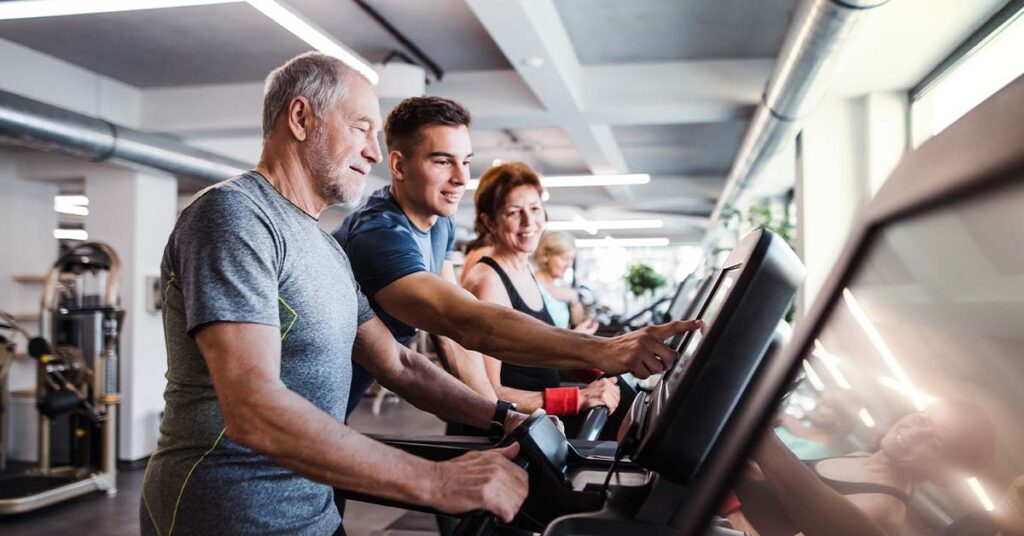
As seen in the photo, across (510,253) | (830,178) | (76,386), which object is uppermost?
(830,178)

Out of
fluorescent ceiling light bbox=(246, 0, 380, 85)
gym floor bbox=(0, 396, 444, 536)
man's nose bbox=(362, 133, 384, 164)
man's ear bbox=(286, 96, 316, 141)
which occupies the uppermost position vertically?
fluorescent ceiling light bbox=(246, 0, 380, 85)

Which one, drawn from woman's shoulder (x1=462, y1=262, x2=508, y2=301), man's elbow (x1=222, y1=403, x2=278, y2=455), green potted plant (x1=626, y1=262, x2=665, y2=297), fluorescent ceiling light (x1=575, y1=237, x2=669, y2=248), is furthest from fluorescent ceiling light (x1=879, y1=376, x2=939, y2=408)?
fluorescent ceiling light (x1=575, y1=237, x2=669, y2=248)

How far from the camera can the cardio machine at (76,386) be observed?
15.4 ft

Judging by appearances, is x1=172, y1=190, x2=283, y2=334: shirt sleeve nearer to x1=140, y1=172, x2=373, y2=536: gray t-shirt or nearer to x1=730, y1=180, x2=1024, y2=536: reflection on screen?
x1=140, y1=172, x2=373, y2=536: gray t-shirt

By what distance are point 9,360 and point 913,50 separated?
646cm

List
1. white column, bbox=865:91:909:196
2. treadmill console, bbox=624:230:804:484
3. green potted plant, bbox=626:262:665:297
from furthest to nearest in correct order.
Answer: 1. green potted plant, bbox=626:262:665:297
2. white column, bbox=865:91:909:196
3. treadmill console, bbox=624:230:804:484

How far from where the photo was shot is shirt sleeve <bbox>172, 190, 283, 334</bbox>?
99 cm

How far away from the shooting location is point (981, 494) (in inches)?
13.1

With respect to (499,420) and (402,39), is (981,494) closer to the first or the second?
(499,420)

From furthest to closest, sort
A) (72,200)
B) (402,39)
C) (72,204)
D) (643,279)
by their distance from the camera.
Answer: (643,279) → (72,204) → (72,200) → (402,39)

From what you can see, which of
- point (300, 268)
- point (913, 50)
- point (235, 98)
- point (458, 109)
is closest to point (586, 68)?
point (913, 50)

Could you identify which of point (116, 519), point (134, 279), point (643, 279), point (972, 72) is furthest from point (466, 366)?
point (643, 279)

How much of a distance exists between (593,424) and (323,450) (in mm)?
855

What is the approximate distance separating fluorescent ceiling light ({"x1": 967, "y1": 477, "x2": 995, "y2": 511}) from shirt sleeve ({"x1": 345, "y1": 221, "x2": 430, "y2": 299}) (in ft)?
4.33
